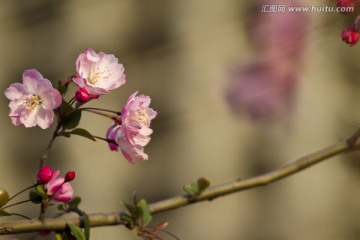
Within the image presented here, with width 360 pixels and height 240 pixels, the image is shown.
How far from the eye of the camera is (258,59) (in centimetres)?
154

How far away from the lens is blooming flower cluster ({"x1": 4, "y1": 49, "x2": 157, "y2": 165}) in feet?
2.20

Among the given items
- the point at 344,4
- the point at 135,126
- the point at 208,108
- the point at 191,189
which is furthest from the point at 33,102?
the point at 208,108

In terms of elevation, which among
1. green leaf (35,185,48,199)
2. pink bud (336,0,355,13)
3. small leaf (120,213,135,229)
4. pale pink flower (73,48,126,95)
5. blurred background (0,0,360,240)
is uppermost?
blurred background (0,0,360,240)

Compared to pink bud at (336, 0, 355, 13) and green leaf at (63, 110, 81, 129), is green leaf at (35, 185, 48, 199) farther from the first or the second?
pink bud at (336, 0, 355, 13)

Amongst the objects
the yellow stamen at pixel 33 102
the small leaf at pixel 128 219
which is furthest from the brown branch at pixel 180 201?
the yellow stamen at pixel 33 102

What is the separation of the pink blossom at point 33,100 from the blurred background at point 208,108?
0.83 meters

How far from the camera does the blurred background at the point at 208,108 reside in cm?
152

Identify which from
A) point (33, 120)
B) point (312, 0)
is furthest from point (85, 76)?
point (312, 0)

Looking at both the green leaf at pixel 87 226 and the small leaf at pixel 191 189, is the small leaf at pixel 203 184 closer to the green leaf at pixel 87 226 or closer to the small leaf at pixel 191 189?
the small leaf at pixel 191 189

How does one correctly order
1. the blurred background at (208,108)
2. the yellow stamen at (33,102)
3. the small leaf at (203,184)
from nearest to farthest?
the yellow stamen at (33,102)
the small leaf at (203,184)
the blurred background at (208,108)

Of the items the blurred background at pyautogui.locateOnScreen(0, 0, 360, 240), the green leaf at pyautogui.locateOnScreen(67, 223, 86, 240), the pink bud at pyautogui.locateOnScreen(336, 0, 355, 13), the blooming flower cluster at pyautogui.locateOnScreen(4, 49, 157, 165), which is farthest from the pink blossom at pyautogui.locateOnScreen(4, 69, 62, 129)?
the blurred background at pyautogui.locateOnScreen(0, 0, 360, 240)

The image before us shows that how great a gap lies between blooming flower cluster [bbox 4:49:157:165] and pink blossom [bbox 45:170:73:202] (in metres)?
0.03

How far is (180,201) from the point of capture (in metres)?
0.76

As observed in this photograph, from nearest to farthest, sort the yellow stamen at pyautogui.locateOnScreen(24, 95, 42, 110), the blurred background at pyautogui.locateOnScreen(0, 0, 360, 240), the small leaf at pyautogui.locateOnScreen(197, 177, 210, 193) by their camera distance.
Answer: the yellow stamen at pyautogui.locateOnScreen(24, 95, 42, 110)
the small leaf at pyautogui.locateOnScreen(197, 177, 210, 193)
the blurred background at pyautogui.locateOnScreen(0, 0, 360, 240)
